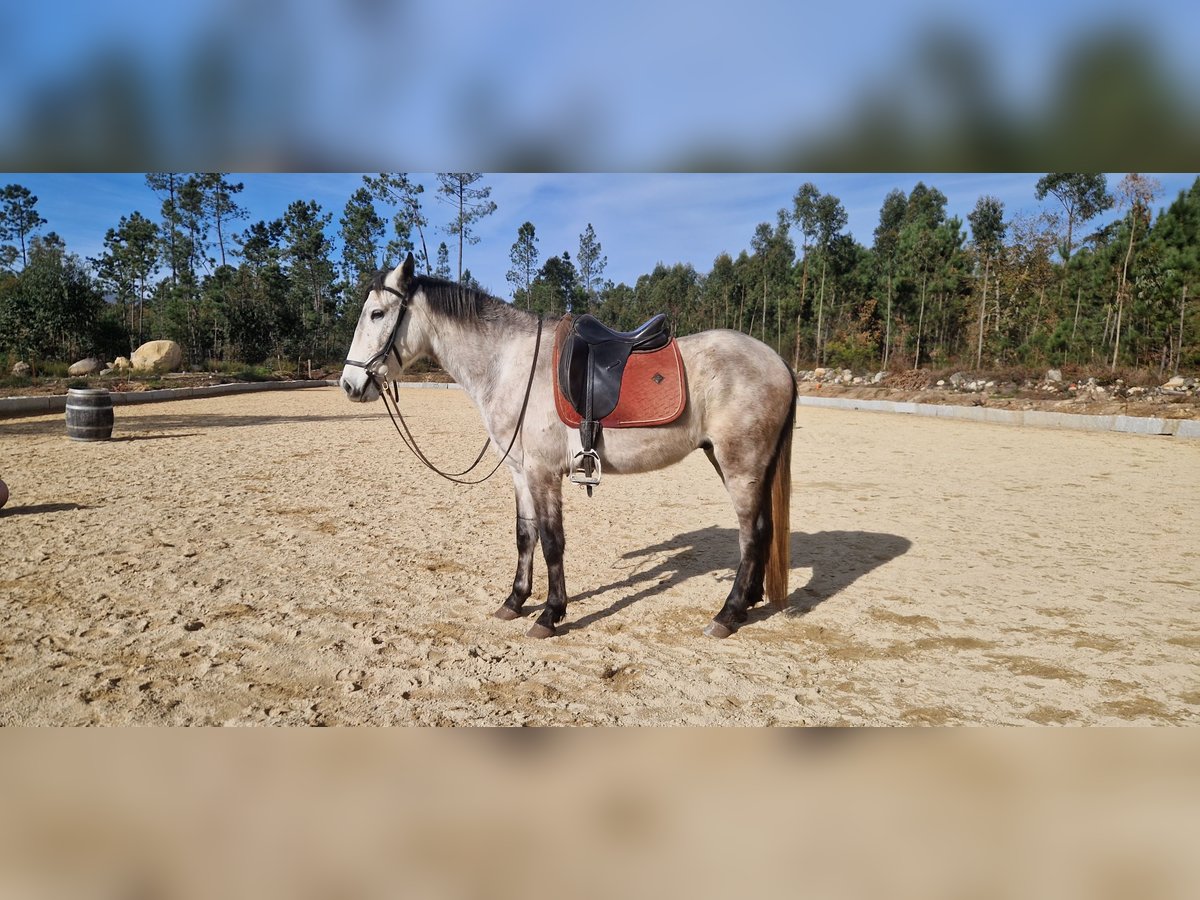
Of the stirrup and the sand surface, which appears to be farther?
the stirrup

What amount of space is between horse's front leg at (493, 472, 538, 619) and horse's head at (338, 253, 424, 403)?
1.04 m

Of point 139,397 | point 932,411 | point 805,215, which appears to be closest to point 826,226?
point 805,215

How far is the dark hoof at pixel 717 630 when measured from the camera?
147 inches

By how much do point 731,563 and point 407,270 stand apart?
10.9 ft

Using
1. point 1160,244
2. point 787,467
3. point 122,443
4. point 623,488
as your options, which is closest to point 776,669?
point 787,467

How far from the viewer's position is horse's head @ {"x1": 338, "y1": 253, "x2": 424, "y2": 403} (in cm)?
381

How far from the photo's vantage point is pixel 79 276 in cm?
2373

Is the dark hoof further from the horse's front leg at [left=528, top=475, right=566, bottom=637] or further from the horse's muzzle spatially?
the horse's muzzle

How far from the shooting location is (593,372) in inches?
145

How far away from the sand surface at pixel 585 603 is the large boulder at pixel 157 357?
18.4 metres

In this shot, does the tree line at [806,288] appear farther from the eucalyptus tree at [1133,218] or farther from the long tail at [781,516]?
the long tail at [781,516]

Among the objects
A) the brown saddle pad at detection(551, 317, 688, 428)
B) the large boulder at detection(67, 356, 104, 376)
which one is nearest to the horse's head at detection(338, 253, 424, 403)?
the brown saddle pad at detection(551, 317, 688, 428)

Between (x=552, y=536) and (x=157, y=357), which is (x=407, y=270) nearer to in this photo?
(x=552, y=536)

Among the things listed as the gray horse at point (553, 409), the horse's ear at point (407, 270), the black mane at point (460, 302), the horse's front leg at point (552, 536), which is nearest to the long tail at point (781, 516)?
the gray horse at point (553, 409)
